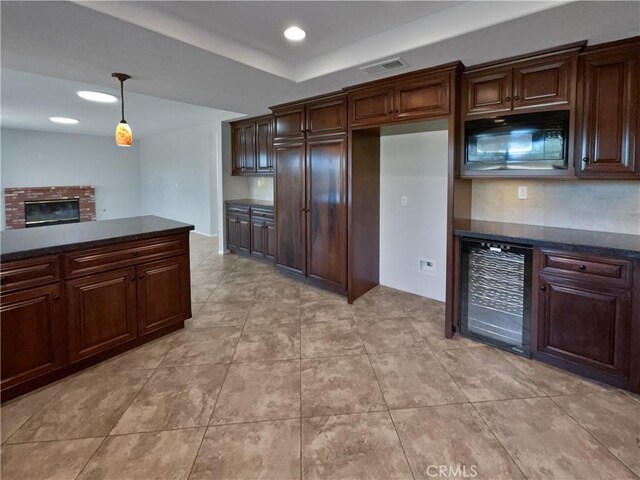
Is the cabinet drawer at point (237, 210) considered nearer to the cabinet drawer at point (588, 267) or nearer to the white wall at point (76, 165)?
the cabinet drawer at point (588, 267)

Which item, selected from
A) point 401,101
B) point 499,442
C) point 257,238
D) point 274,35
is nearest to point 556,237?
point 499,442

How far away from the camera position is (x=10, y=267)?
6.65 ft

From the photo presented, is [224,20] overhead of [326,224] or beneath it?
overhead

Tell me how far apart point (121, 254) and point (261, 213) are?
9.49ft

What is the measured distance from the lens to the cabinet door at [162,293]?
279 cm

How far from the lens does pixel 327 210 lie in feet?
13.2

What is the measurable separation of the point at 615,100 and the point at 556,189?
0.77m

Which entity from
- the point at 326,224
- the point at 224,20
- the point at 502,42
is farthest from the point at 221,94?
the point at 502,42

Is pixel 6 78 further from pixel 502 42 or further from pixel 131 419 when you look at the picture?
pixel 502 42

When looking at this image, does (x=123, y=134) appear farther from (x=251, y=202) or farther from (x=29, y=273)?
(x=251, y=202)

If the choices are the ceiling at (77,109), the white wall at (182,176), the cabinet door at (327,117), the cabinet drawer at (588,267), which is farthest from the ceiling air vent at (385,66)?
the white wall at (182,176)

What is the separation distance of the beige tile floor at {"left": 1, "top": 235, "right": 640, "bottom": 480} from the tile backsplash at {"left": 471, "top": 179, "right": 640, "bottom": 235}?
3.99 ft

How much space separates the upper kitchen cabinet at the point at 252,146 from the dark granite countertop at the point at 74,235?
2.50 m

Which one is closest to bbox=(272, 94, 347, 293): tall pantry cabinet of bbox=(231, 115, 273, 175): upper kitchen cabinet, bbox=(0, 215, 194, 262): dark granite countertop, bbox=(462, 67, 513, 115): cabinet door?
bbox=(231, 115, 273, 175): upper kitchen cabinet
